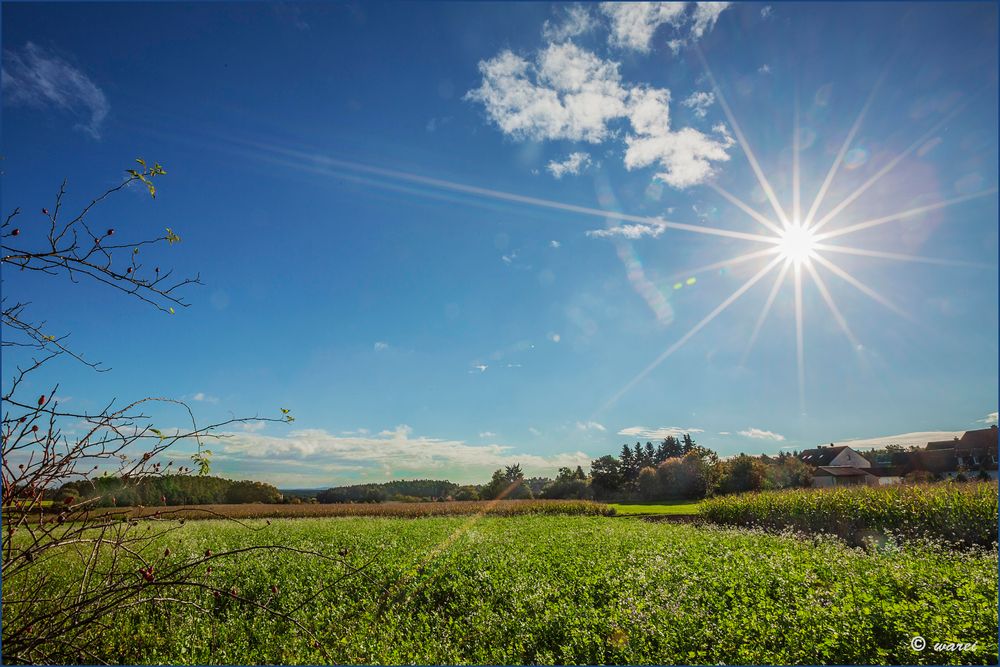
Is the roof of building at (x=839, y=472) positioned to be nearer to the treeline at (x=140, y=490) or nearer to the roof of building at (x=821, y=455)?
the roof of building at (x=821, y=455)

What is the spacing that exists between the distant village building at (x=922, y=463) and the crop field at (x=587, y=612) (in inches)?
1695

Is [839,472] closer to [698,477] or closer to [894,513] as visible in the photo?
[698,477]

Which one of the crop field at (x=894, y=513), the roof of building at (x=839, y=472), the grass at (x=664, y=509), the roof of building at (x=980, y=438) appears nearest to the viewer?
the crop field at (x=894, y=513)

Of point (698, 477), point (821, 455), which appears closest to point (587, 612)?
point (698, 477)

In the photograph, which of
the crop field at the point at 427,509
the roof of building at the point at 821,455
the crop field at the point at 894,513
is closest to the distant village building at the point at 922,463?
the roof of building at the point at 821,455

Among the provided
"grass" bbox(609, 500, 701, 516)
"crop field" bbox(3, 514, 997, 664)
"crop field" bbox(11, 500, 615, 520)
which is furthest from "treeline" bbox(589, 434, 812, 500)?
"crop field" bbox(3, 514, 997, 664)

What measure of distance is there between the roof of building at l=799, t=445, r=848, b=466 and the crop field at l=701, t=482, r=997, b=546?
1828 inches

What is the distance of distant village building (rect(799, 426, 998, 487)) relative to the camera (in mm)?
45812

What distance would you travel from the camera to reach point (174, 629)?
8336 millimetres

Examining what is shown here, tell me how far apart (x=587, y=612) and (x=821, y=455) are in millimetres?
71752

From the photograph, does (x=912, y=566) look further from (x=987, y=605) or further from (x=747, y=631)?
(x=747, y=631)

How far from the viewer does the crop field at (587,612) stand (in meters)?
5.92

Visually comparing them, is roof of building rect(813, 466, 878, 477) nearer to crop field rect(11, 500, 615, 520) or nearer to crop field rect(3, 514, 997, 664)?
crop field rect(11, 500, 615, 520)

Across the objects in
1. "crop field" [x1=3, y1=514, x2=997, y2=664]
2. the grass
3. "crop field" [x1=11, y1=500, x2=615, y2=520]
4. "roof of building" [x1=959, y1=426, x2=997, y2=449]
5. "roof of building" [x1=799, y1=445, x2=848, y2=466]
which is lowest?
the grass
